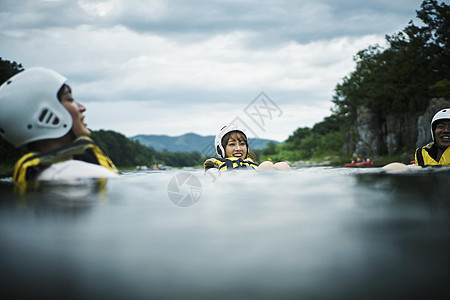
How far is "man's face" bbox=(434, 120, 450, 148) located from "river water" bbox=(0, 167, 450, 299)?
99.0 inches

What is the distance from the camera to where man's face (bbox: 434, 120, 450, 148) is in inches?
149

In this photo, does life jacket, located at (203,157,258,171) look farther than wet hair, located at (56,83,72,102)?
Yes

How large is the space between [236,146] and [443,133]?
2.17m

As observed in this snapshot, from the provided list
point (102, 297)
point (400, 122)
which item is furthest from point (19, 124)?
point (400, 122)

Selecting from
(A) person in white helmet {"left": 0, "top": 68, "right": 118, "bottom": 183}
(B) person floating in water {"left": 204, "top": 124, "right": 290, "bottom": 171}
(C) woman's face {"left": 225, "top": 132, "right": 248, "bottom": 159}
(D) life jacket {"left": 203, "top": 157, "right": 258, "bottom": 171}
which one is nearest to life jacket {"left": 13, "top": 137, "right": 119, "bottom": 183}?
(A) person in white helmet {"left": 0, "top": 68, "right": 118, "bottom": 183}

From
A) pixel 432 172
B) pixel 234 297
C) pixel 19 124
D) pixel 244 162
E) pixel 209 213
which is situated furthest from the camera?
pixel 244 162

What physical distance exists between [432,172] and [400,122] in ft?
61.9

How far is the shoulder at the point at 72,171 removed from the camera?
1589 mm

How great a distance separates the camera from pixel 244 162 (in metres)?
3.72

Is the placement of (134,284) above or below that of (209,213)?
below

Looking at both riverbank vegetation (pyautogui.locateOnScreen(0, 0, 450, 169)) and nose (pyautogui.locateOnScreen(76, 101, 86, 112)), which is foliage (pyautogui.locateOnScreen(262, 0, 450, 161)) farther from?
nose (pyautogui.locateOnScreen(76, 101, 86, 112))

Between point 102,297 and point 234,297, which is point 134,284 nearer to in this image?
point 102,297

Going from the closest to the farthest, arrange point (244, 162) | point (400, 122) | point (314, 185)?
1. point (314, 185)
2. point (244, 162)
3. point (400, 122)

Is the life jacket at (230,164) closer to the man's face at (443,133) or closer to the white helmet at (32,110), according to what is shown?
the man's face at (443,133)
